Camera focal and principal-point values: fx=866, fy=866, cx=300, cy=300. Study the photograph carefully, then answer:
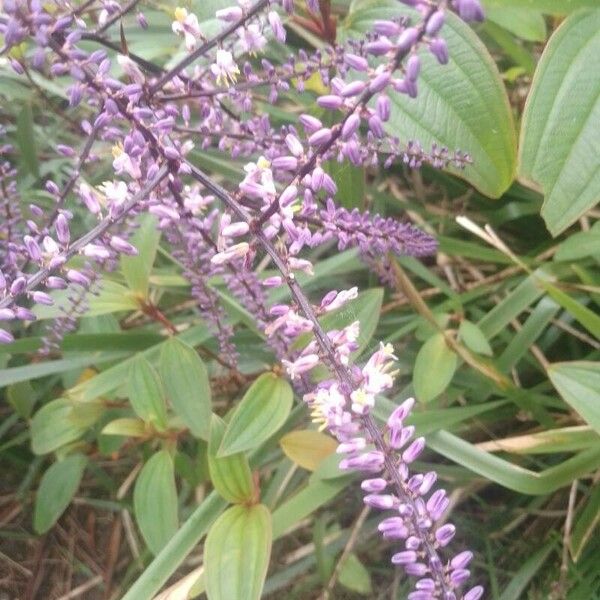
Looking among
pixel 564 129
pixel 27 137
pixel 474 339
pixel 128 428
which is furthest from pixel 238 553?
pixel 27 137

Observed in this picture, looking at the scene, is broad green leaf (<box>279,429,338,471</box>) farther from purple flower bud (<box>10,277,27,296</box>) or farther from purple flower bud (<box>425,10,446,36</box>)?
purple flower bud (<box>425,10,446,36</box>)

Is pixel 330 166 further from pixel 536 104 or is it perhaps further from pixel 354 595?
pixel 354 595

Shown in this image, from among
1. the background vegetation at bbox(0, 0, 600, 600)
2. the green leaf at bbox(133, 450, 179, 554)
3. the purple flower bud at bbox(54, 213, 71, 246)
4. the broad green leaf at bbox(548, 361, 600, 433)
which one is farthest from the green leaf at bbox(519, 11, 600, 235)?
the green leaf at bbox(133, 450, 179, 554)

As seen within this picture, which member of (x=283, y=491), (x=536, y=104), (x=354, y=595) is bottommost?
(x=354, y=595)

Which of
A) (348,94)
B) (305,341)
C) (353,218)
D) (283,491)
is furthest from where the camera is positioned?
(283,491)

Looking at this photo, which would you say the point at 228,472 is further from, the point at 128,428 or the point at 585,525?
the point at 585,525

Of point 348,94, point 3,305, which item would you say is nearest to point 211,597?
point 3,305

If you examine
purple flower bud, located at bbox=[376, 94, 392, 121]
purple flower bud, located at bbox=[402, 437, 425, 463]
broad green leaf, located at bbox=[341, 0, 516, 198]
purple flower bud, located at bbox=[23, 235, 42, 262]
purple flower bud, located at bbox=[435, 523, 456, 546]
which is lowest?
purple flower bud, located at bbox=[435, 523, 456, 546]
